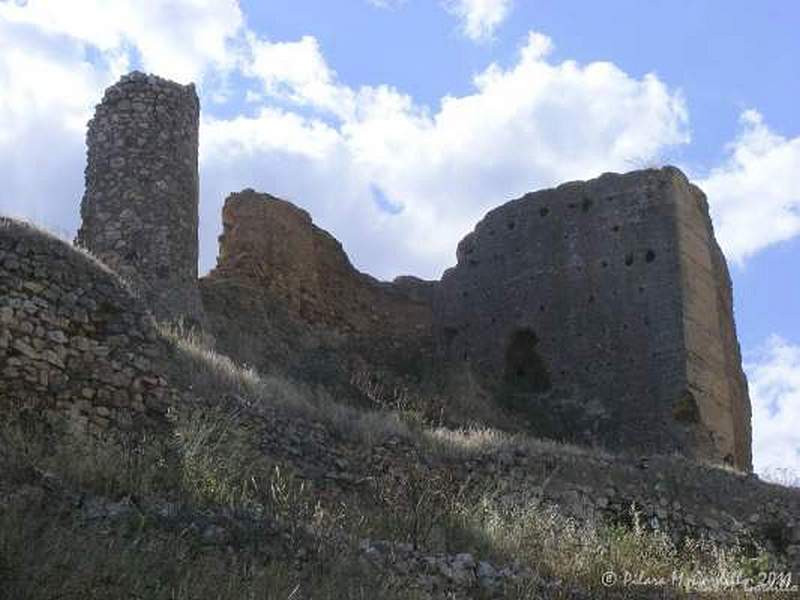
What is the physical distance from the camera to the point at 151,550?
817 centimetres

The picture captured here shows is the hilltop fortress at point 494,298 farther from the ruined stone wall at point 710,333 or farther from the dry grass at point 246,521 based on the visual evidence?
the dry grass at point 246,521

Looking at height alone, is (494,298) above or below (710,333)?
above

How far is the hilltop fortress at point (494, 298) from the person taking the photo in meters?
19.0

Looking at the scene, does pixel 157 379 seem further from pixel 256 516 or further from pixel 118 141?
pixel 118 141

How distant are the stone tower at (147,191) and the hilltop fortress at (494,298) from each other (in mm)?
24

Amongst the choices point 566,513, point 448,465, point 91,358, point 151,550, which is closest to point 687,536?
point 566,513

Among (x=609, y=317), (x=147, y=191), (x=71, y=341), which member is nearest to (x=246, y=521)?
(x=71, y=341)

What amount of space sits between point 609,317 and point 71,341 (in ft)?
43.1

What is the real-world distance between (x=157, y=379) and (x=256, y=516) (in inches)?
111

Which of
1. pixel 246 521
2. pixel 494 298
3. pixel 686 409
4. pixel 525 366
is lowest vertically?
pixel 246 521

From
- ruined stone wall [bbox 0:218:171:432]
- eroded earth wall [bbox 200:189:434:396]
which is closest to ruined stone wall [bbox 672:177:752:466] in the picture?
eroded earth wall [bbox 200:189:434:396]

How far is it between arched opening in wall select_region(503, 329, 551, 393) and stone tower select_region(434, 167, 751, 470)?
0.02 meters

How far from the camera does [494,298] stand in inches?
982

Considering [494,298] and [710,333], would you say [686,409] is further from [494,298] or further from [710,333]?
[494,298]
